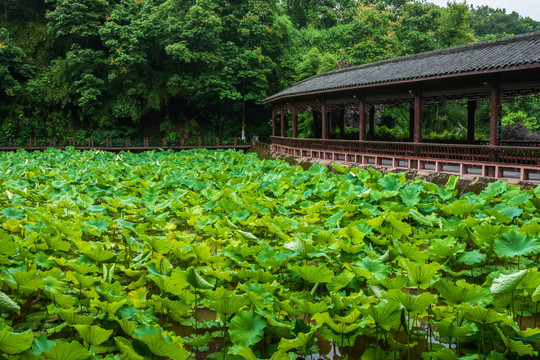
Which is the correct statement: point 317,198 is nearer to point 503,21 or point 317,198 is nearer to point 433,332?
point 433,332

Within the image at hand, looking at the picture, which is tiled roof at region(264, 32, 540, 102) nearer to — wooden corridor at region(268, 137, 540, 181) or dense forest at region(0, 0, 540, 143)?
wooden corridor at region(268, 137, 540, 181)

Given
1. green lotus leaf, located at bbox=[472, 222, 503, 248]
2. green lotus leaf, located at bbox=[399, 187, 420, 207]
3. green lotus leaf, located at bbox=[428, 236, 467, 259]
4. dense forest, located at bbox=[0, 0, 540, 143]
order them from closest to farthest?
green lotus leaf, located at bbox=[428, 236, 467, 259], green lotus leaf, located at bbox=[472, 222, 503, 248], green lotus leaf, located at bbox=[399, 187, 420, 207], dense forest, located at bbox=[0, 0, 540, 143]

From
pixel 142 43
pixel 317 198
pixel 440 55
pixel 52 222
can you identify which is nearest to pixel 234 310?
pixel 52 222

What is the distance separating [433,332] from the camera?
9.69 feet

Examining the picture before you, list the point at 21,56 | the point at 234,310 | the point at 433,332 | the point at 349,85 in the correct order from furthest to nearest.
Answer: the point at 21,56 → the point at 349,85 → the point at 433,332 → the point at 234,310

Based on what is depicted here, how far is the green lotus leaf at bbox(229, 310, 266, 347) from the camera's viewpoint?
2.34 meters

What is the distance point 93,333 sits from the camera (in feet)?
7.43

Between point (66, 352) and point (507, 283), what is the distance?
222 cm

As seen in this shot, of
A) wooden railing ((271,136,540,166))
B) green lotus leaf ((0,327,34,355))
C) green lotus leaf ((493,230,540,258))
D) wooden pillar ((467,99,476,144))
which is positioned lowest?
green lotus leaf ((0,327,34,355))

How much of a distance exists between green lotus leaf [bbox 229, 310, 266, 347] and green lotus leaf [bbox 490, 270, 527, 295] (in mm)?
1273

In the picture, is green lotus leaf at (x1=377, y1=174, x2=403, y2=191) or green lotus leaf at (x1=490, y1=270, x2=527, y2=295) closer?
green lotus leaf at (x1=490, y1=270, x2=527, y2=295)

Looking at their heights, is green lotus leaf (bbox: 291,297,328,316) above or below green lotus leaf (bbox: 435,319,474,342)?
above

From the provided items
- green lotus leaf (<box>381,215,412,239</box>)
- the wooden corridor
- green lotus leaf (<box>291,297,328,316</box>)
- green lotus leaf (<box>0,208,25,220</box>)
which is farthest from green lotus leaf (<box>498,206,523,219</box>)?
green lotus leaf (<box>0,208,25,220</box>)

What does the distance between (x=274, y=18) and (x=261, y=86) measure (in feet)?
14.7
